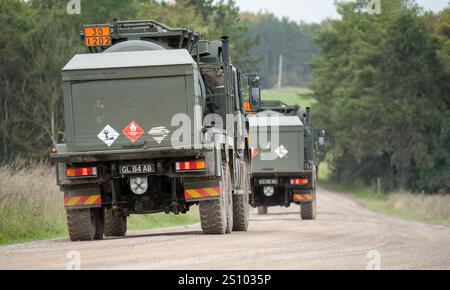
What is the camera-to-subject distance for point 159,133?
1803cm

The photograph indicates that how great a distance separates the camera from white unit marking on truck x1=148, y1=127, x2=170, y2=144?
1800cm

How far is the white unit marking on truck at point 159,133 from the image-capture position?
59.1 ft

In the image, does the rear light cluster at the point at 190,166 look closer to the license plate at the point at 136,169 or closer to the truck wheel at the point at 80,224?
the license plate at the point at 136,169

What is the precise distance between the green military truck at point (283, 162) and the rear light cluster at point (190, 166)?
45.6 ft

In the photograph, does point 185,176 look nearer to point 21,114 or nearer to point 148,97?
point 148,97

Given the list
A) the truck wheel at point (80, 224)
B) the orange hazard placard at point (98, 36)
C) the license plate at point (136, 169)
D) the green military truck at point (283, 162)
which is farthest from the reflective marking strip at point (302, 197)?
the license plate at point (136, 169)

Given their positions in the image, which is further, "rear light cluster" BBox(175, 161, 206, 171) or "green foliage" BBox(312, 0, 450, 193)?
"green foliage" BBox(312, 0, 450, 193)

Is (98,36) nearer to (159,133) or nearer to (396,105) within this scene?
(159,133)

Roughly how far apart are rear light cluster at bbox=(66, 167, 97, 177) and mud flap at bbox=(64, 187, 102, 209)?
436mm

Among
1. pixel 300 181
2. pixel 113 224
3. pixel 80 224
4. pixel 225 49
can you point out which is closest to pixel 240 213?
pixel 113 224

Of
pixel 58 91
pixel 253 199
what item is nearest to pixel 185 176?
pixel 253 199

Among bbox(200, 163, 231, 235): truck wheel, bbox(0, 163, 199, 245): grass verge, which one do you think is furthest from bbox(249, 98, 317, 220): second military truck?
bbox(200, 163, 231, 235): truck wheel

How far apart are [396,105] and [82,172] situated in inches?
2019

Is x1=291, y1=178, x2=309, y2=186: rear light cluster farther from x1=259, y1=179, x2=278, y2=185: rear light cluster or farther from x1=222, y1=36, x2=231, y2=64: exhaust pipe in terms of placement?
x1=222, y1=36, x2=231, y2=64: exhaust pipe
